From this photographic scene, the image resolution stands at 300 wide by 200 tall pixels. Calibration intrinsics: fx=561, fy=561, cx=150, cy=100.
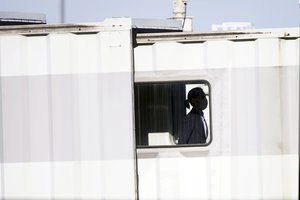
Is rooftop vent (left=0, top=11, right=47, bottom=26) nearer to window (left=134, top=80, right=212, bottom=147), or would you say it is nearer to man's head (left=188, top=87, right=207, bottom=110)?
window (left=134, top=80, right=212, bottom=147)

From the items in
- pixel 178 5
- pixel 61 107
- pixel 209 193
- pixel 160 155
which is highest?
pixel 178 5

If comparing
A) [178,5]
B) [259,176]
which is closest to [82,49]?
[259,176]

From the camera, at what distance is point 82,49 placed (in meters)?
5.42

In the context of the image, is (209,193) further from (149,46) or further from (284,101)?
(149,46)

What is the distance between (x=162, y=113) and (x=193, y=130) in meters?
0.38

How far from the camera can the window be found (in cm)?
568

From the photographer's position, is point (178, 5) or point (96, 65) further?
point (178, 5)

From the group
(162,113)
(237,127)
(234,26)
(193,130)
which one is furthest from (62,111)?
(234,26)

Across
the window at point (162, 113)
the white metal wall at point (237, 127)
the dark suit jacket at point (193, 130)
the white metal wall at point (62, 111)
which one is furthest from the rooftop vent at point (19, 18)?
the dark suit jacket at point (193, 130)

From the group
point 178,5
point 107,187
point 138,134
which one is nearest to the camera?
point 107,187

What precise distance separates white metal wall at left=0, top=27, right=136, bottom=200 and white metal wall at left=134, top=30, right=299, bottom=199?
16.9 inches

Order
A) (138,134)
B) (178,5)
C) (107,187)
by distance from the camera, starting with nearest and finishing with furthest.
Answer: (107,187), (138,134), (178,5)

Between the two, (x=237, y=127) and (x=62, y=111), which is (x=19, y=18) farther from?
(x=237, y=127)

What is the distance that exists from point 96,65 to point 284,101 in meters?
1.87
